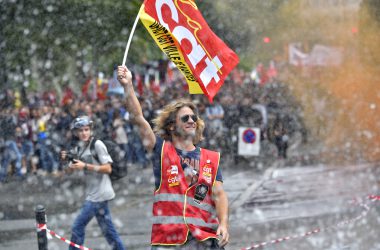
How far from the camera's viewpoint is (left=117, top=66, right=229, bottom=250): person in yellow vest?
5777mm

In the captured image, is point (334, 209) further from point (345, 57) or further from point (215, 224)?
point (345, 57)

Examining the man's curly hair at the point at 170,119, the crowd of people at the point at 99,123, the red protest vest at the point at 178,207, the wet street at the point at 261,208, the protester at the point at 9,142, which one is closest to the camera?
the red protest vest at the point at 178,207

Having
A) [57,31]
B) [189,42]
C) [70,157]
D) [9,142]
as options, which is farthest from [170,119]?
[57,31]

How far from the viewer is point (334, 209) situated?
1221 cm

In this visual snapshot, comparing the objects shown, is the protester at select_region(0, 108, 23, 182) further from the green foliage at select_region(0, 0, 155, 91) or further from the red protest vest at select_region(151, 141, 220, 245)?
the red protest vest at select_region(151, 141, 220, 245)

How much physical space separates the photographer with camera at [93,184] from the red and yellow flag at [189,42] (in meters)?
1.87

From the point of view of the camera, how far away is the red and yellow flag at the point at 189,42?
6.74 m

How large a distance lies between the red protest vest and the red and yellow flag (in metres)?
1.02

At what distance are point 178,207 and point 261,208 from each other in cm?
692

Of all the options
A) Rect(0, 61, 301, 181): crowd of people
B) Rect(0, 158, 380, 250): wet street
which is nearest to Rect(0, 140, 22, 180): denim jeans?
Rect(0, 61, 301, 181): crowd of people

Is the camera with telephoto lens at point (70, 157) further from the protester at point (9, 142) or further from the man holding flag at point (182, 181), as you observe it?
the protester at point (9, 142)

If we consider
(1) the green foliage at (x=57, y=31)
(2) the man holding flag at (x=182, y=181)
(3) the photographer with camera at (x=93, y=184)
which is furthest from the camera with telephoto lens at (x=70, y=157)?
(1) the green foliage at (x=57, y=31)

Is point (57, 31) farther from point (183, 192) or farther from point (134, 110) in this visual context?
point (183, 192)

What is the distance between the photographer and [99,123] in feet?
59.0
